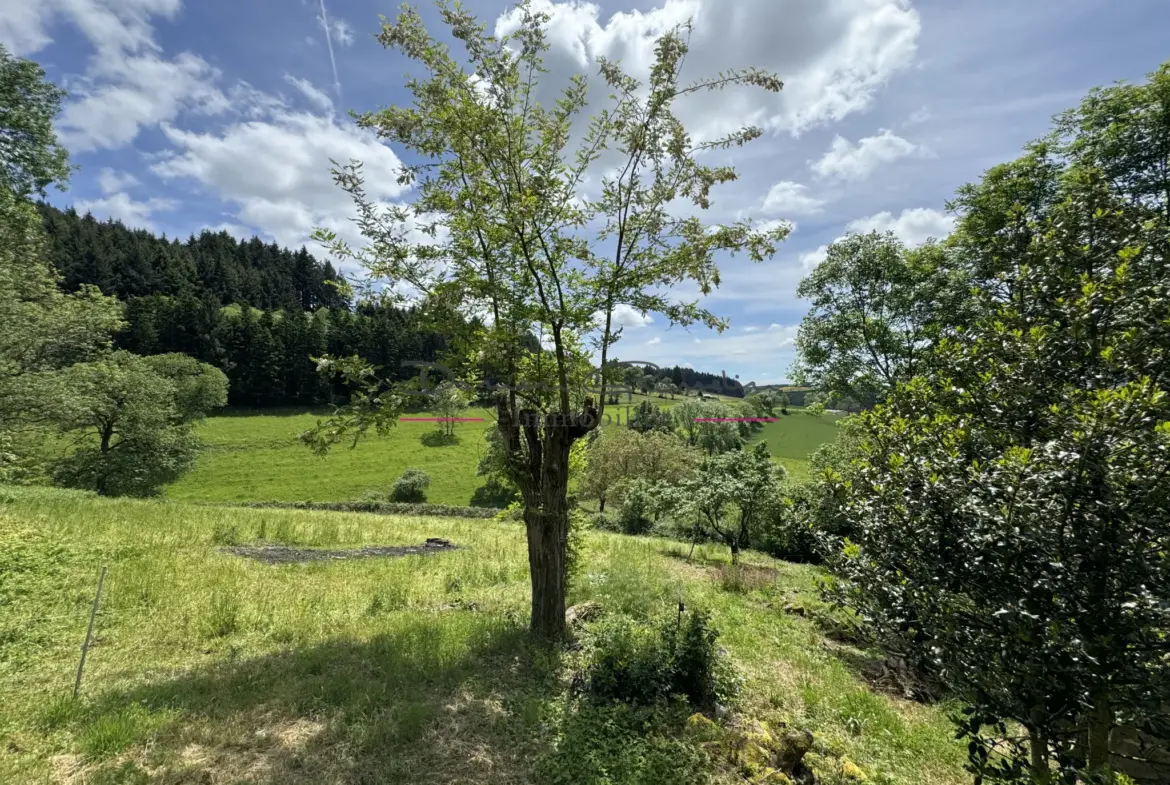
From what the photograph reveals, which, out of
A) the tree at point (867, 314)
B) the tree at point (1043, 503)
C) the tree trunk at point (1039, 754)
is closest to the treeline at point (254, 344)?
the tree at point (867, 314)

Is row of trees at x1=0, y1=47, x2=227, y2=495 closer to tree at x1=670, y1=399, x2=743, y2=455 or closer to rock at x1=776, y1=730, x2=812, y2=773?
rock at x1=776, y1=730, x2=812, y2=773

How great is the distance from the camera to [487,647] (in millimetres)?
7445

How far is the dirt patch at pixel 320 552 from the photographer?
13.1m

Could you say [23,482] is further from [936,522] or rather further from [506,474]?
[936,522]

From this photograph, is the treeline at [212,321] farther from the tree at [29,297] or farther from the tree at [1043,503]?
the tree at [1043,503]

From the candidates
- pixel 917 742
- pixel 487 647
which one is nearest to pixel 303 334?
pixel 487 647

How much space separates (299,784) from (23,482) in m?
29.8

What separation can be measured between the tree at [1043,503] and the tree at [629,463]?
31585mm

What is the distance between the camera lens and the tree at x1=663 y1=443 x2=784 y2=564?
19344mm

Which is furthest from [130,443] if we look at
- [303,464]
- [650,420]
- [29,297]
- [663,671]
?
[650,420]

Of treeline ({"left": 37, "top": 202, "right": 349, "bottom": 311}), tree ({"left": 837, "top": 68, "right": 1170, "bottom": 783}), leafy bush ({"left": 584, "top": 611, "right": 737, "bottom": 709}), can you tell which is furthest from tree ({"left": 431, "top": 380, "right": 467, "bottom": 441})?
treeline ({"left": 37, "top": 202, "right": 349, "bottom": 311})

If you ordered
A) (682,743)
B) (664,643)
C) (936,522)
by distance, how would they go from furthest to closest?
(664,643) < (682,743) < (936,522)

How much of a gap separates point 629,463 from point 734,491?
17.7 m

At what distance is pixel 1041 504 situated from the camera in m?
2.94
